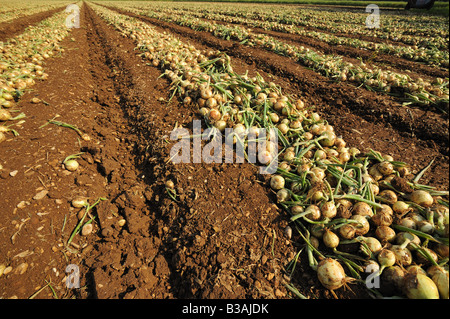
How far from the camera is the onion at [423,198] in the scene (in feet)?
6.12

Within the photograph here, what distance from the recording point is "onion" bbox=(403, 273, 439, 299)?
1303mm

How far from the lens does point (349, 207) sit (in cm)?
192

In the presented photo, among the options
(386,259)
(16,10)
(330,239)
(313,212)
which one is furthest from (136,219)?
(16,10)

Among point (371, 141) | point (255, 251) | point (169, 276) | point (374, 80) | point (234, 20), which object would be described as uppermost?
point (234, 20)

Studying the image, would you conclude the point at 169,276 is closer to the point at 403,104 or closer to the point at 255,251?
the point at 255,251

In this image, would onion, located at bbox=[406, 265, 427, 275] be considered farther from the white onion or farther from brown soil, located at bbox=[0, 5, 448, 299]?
brown soil, located at bbox=[0, 5, 448, 299]

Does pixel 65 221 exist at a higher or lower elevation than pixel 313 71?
lower

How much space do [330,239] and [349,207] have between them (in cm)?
42

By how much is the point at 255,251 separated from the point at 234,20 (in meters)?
14.4

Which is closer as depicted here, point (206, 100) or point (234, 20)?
point (206, 100)

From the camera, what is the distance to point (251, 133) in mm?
2625

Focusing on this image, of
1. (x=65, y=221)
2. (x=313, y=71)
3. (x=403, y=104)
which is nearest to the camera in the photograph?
(x=65, y=221)
